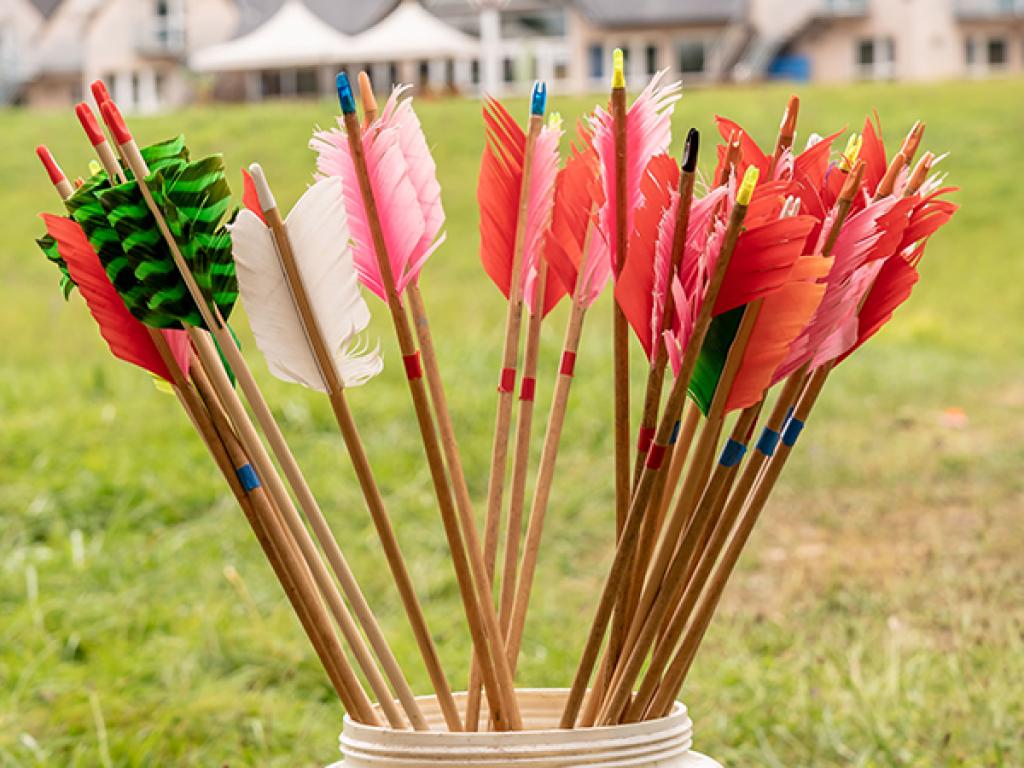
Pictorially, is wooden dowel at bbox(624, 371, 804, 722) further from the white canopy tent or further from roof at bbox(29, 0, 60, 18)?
roof at bbox(29, 0, 60, 18)

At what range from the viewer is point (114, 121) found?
36.3 inches

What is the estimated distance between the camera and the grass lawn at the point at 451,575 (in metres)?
2.31

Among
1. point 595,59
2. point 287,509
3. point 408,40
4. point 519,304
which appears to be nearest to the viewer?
point 287,509

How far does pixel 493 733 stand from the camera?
97 cm

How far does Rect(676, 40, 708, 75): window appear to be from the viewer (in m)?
27.3

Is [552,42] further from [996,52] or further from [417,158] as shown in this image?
[417,158]

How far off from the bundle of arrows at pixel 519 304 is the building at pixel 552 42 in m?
24.3

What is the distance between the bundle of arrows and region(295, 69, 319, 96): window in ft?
86.4

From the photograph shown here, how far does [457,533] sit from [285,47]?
23757 mm

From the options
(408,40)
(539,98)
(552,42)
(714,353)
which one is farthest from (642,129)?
(552,42)

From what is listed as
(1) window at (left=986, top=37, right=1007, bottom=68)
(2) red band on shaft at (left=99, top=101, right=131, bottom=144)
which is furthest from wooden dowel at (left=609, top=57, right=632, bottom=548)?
(1) window at (left=986, top=37, right=1007, bottom=68)

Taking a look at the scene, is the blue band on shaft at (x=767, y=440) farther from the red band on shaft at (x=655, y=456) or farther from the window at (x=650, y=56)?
the window at (x=650, y=56)

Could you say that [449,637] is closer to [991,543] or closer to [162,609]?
[162,609]

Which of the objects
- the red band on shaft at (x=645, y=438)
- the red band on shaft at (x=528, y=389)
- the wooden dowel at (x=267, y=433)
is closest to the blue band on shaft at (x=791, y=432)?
the red band on shaft at (x=645, y=438)
